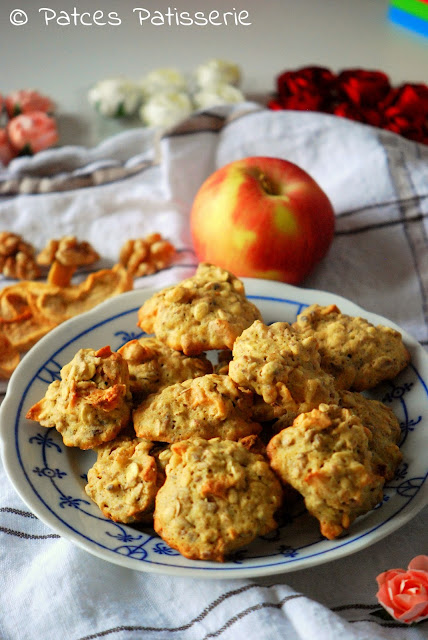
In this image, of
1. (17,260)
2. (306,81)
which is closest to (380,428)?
(17,260)

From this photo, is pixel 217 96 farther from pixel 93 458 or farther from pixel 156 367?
pixel 93 458

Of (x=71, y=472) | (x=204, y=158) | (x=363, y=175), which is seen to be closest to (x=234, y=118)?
(x=204, y=158)

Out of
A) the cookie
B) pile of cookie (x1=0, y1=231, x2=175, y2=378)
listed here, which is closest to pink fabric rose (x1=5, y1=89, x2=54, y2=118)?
pile of cookie (x1=0, y1=231, x2=175, y2=378)

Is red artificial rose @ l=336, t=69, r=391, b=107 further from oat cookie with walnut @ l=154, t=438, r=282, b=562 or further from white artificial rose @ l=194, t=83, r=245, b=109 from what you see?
oat cookie with walnut @ l=154, t=438, r=282, b=562

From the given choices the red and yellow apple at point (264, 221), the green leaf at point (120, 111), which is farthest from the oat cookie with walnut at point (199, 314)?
the green leaf at point (120, 111)

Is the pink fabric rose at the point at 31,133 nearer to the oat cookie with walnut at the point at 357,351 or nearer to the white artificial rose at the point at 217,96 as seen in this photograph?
the white artificial rose at the point at 217,96

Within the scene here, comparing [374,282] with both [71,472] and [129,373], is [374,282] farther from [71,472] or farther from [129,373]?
[71,472]
